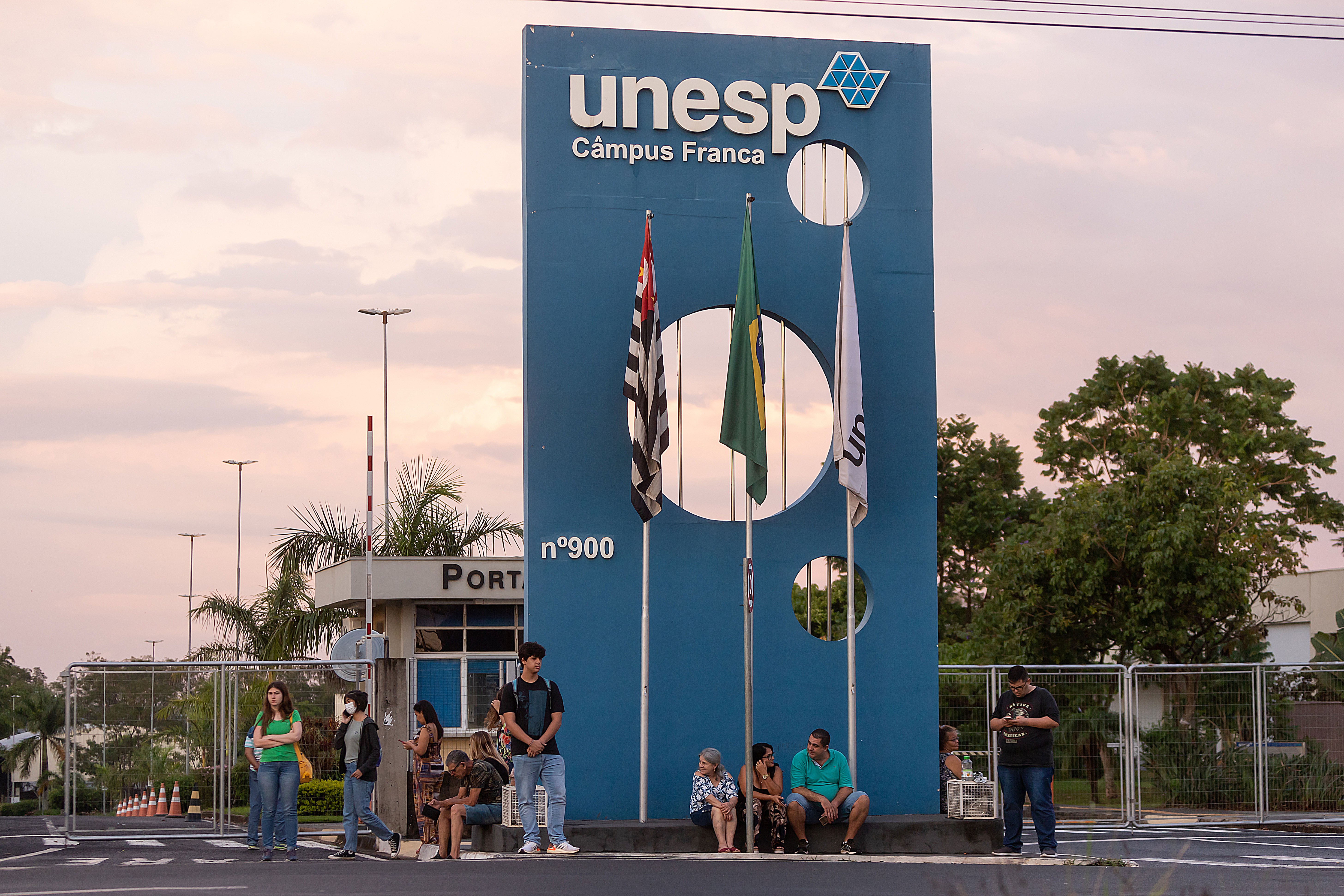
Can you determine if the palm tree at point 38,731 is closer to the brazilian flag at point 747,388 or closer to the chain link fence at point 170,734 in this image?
the chain link fence at point 170,734

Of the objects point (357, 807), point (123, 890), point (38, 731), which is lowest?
point (38, 731)

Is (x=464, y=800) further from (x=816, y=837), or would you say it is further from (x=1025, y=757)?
(x=1025, y=757)

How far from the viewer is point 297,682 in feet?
55.0

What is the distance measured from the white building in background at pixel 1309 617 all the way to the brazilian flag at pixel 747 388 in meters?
27.8

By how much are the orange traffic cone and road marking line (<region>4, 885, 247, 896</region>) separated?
7.16m

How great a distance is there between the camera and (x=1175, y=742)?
1919 centimetres

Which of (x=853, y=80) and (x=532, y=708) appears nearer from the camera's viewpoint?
(x=532, y=708)

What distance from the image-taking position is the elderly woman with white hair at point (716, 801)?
1213 cm

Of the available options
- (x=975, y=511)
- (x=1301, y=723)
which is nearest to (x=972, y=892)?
(x=1301, y=723)

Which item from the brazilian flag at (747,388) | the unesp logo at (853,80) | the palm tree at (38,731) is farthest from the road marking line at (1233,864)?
the palm tree at (38,731)

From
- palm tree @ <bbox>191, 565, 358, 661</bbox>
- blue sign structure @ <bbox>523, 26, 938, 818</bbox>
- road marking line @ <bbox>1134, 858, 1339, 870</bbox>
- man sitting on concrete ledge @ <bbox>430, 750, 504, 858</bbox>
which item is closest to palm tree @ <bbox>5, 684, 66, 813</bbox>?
palm tree @ <bbox>191, 565, 358, 661</bbox>

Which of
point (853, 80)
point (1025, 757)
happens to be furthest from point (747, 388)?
point (1025, 757)

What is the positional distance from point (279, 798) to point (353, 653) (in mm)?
5273

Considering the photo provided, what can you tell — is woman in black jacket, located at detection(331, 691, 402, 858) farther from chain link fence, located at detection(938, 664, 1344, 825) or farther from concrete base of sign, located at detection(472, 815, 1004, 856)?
chain link fence, located at detection(938, 664, 1344, 825)
